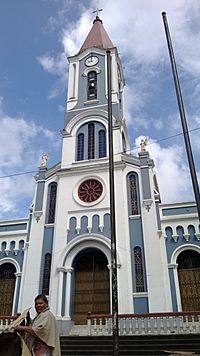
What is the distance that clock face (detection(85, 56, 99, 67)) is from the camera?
20.5 meters

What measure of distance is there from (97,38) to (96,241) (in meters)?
15.6

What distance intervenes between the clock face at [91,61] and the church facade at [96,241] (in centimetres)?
468

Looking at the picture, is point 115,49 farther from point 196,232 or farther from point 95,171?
point 196,232

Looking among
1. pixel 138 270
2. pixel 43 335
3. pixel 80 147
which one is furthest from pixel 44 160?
pixel 43 335

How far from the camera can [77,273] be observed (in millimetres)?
14523

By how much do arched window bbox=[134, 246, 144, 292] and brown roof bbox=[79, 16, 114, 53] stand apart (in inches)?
574

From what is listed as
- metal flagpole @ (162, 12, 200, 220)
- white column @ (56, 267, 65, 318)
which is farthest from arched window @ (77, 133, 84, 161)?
metal flagpole @ (162, 12, 200, 220)

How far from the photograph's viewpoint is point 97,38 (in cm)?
2256

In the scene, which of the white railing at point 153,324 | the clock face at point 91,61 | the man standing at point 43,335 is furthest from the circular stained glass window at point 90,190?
the man standing at point 43,335

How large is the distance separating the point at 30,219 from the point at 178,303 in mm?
8294

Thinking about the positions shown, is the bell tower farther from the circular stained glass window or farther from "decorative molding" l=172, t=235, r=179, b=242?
"decorative molding" l=172, t=235, r=179, b=242

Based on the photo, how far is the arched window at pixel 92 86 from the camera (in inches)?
765

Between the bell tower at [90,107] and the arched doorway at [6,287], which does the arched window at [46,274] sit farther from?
the bell tower at [90,107]

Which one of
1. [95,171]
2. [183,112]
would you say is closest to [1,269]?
[95,171]
